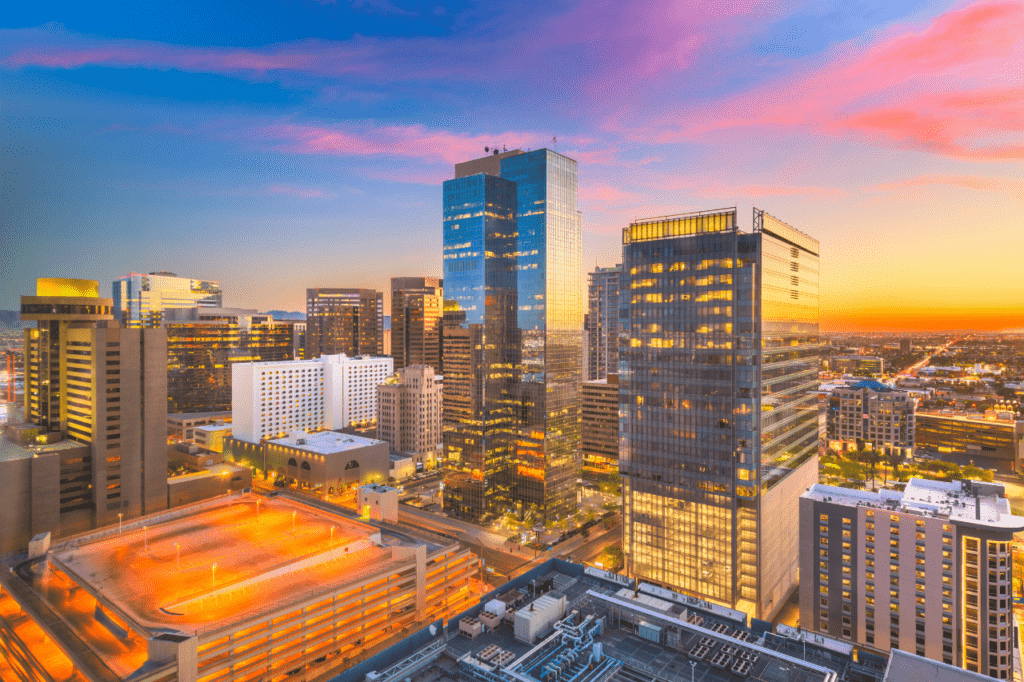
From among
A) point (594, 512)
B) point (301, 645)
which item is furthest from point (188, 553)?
point (594, 512)

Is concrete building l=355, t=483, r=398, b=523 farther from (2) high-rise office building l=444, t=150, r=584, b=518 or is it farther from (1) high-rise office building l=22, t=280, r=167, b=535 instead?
(1) high-rise office building l=22, t=280, r=167, b=535

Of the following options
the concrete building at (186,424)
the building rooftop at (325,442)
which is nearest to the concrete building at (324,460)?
the building rooftop at (325,442)

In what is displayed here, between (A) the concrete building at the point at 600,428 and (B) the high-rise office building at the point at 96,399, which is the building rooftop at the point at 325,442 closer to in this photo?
(B) the high-rise office building at the point at 96,399

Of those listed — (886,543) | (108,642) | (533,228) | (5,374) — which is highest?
(533,228)

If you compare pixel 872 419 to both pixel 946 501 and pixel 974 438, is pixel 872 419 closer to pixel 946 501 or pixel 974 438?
pixel 974 438

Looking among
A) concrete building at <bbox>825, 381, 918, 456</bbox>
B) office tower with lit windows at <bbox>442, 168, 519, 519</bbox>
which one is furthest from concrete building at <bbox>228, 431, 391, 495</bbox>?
concrete building at <bbox>825, 381, 918, 456</bbox>

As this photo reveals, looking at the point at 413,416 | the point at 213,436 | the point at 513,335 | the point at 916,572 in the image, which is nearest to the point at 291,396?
the point at 213,436

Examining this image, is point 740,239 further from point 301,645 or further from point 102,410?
point 102,410

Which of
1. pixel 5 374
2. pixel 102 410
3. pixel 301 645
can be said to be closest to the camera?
pixel 301 645
